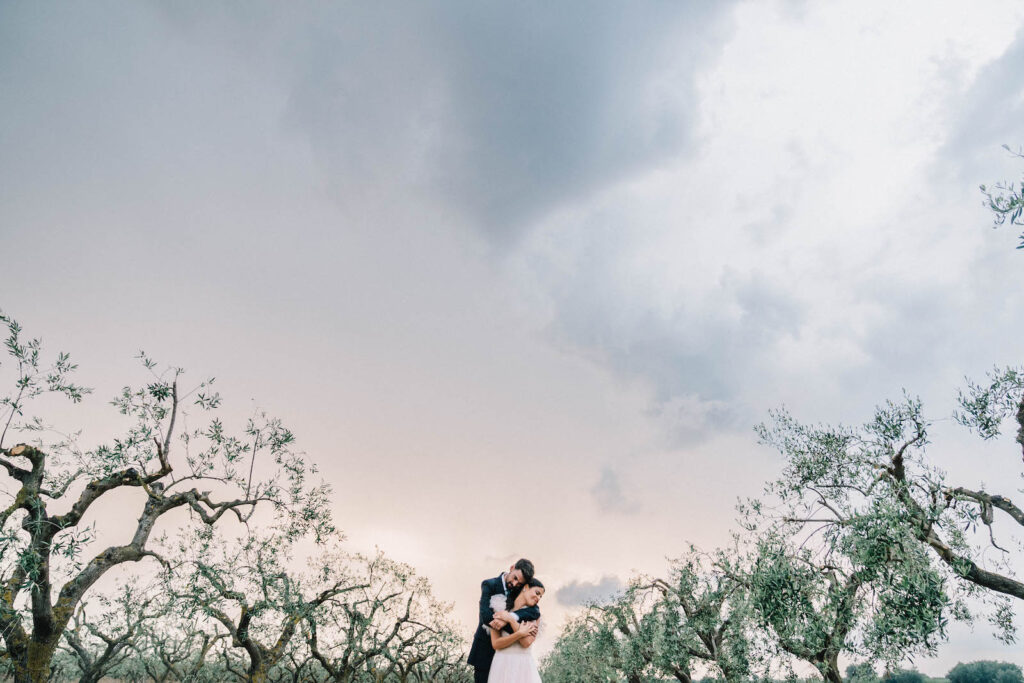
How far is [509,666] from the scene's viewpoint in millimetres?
8062

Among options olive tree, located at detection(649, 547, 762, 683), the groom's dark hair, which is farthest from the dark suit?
olive tree, located at detection(649, 547, 762, 683)

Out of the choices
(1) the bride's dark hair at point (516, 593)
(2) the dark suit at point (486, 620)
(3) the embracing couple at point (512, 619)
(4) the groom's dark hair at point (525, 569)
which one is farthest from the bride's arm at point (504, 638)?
(4) the groom's dark hair at point (525, 569)

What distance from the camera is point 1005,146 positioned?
37.0 feet

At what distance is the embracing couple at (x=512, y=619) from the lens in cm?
793

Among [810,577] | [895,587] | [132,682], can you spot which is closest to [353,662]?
[810,577]

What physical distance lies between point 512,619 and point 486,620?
0.46 metres

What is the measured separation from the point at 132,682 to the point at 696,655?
54.6 meters

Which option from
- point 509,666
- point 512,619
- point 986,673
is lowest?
point 509,666

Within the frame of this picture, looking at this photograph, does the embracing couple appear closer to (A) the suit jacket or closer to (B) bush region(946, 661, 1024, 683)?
(A) the suit jacket

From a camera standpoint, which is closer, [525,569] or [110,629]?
[525,569]

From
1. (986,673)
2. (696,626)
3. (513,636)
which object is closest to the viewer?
(513,636)

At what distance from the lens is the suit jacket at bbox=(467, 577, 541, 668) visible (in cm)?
809

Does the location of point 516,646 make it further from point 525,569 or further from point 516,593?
point 525,569

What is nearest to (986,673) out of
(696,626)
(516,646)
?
(696,626)
